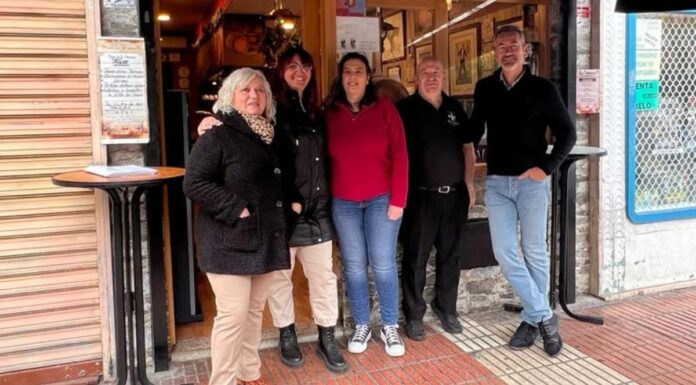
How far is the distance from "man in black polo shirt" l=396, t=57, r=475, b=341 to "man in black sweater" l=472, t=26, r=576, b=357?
0.54 feet

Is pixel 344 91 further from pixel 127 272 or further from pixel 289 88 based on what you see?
pixel 127 272

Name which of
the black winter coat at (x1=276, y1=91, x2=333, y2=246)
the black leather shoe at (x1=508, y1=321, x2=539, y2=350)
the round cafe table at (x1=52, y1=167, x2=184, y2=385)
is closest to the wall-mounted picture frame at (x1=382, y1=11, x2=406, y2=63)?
the black winter coat at (x1=276, y1=91, x2=333, y2=246)

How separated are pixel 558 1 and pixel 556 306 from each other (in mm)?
2023

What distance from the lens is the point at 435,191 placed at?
3492 millimetres

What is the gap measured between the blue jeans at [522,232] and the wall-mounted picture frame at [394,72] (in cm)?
106

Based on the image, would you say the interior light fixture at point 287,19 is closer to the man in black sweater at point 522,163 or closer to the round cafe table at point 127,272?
the man in black sweater at point 522,163

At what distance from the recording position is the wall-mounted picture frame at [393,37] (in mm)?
3982

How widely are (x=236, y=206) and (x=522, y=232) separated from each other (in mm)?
1743

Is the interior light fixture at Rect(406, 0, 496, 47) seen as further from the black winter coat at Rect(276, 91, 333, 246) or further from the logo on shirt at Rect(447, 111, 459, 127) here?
the black winter coat at Rect(276, 91, 333, 246)

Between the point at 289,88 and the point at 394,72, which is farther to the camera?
the point at 394,72

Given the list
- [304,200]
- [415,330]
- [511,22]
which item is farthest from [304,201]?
[511,22]

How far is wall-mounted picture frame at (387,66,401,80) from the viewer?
4.09m

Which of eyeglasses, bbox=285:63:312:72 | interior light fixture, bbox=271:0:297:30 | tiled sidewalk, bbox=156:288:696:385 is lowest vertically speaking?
tiled sidewalk, bbox=156:288:696:385

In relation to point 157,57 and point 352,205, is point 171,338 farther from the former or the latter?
point 157,57
